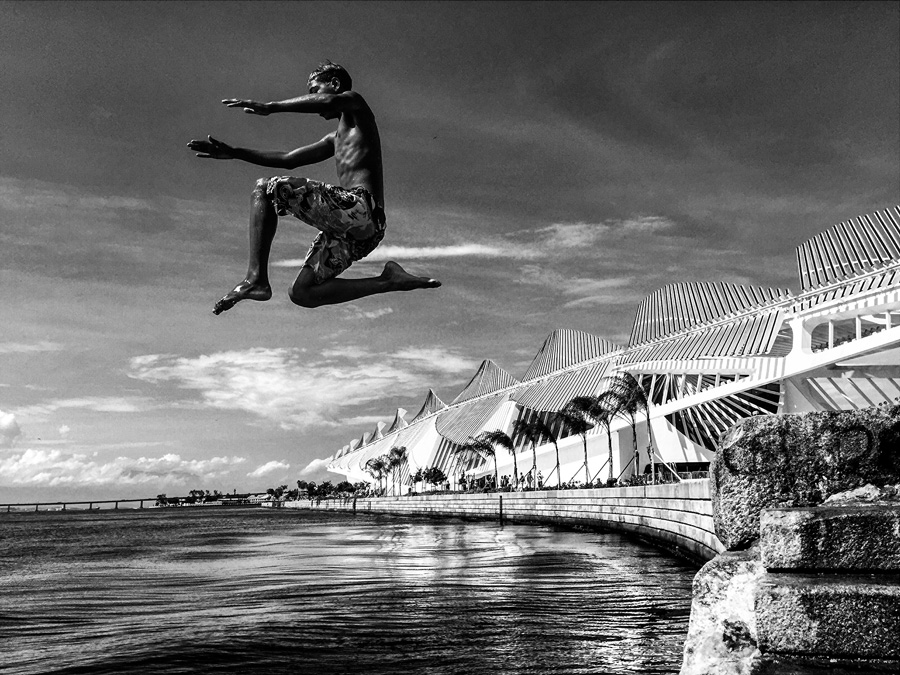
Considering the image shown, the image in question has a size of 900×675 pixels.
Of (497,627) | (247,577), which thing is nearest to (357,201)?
(497,627)

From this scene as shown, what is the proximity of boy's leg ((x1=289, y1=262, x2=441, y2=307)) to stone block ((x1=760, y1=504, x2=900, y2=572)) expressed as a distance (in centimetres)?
258

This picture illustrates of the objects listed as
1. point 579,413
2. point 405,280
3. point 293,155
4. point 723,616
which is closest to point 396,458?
point 579,413

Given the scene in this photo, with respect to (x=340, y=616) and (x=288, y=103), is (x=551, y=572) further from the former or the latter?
(x=288, y=103)

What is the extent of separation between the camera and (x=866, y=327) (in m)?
61.5

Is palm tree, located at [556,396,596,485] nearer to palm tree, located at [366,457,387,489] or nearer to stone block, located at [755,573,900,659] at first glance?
stone block, located at [755,573,900,659]

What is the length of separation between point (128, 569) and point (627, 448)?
55663 mm

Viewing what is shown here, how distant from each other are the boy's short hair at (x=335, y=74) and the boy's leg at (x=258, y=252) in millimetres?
736

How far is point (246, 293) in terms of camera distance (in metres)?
4.74

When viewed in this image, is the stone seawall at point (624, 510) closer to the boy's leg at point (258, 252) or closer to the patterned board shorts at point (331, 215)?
the patterned board shorts at point (331, 215)

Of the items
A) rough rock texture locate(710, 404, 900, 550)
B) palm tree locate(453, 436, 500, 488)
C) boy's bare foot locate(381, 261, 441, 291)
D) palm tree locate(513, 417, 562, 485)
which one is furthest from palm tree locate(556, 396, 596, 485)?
rough rock texture locate(710, 404, 900, 550)

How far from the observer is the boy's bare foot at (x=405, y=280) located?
5.40 metres

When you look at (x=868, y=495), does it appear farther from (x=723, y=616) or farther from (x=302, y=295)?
(x=302, y=295)

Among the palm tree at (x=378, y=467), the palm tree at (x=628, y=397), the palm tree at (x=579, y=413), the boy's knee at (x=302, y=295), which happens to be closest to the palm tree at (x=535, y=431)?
the palm tree at (x=579, y=413)

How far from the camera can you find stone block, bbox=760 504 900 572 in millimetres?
3574
